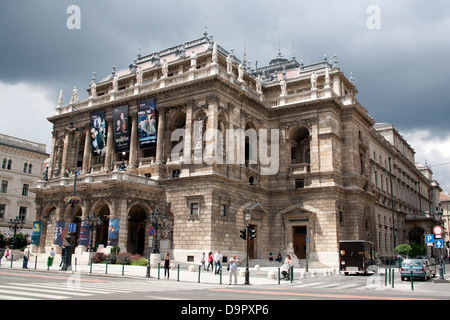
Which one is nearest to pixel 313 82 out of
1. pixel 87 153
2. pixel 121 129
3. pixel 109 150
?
pixel 121 129

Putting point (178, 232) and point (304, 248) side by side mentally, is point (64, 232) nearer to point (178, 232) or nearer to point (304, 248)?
point (178, 232)

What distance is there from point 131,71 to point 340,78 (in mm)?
27262

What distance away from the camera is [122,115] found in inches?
1826

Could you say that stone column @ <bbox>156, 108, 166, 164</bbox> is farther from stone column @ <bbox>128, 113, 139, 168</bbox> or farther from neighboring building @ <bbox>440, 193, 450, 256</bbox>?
neighboring building @ <bbox>440, 193, 450, 256</bbox>

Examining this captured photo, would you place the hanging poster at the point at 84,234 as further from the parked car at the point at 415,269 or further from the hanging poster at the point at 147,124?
the parked car at the point at 415,269

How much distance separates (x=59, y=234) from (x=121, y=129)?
12.5 metres

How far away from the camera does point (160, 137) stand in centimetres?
4353

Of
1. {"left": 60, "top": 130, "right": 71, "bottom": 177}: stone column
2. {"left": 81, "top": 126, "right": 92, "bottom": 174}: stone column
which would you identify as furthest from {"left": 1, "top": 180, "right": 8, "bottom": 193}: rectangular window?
{"left": 81, "top": 126, "right": 92, "bottom": 174}: stone column

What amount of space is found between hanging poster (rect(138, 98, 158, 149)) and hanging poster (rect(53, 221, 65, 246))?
11144 mm

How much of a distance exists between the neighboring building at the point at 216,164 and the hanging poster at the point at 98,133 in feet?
0.48

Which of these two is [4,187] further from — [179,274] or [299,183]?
[179,274]
